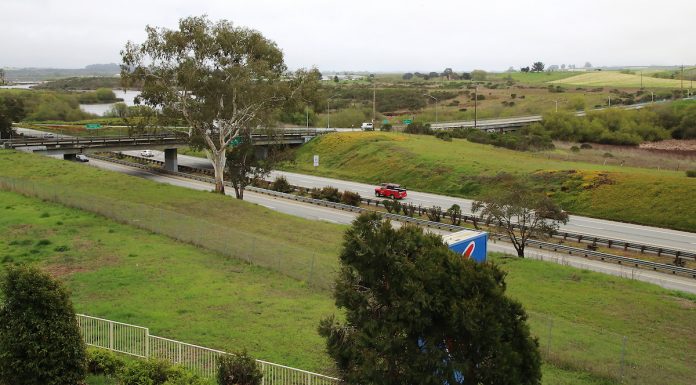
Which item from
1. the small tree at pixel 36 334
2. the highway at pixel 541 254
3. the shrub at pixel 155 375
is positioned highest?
the small tree at pixel 36 334

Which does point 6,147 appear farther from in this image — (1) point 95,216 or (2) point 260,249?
(2) point 260,249

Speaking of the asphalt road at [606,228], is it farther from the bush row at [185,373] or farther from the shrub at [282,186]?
the bush row at [185,373]

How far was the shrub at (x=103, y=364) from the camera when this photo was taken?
14328mm

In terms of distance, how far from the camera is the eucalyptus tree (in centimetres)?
4716

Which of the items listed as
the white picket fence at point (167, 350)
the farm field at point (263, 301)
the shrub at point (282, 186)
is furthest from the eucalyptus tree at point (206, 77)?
the white picket fence at point (167, 350)

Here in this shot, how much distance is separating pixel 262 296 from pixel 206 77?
29.9 meters

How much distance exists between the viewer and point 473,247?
13.9 metres

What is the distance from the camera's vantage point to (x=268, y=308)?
20594mm

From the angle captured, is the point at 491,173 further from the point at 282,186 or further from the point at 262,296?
the point at 262,296

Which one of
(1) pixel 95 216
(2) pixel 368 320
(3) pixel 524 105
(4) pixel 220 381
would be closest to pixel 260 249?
(1) pixel 95 216

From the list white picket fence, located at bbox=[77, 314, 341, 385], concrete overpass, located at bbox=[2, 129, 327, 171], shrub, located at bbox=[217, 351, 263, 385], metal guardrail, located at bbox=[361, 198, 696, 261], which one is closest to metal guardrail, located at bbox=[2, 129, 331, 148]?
concrete overpass, located at bbox=[2, 129, 327, 171]

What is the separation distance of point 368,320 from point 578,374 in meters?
8.44

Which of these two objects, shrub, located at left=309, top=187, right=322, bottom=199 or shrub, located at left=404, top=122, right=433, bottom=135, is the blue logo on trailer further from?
shrub, located at left=404, top=122, right=433, bottom=135

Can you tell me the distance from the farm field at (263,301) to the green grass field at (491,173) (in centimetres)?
2028
